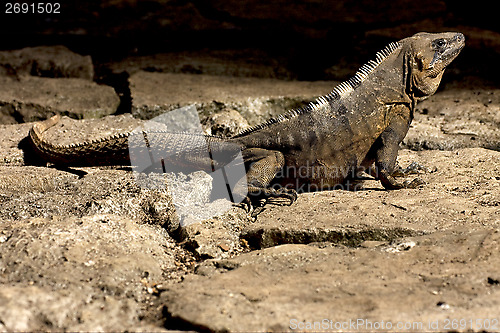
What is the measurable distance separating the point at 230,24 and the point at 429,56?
3.90m

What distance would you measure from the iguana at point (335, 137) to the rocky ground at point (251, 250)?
0.69 feet

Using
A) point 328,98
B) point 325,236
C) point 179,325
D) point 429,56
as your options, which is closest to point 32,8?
point 328,98

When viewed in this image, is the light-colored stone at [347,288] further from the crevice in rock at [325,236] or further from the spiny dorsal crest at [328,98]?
the spiny dorsal crest at [328,98]

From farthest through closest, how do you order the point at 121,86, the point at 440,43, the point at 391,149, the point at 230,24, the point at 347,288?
the point at 230,24
the point at 121,86
the point at 440,43
the point at 391,149
the point at 347,288

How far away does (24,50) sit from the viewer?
6898 millimetres

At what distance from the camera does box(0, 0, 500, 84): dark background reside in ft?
24.8

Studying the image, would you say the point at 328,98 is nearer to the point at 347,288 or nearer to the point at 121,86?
the point at 347,288

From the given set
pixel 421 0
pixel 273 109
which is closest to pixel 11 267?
pixel 273 109

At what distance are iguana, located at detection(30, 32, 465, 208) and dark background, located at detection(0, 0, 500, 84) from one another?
3.06 metres

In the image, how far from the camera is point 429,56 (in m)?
4.34

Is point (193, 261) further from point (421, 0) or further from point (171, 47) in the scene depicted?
point (421, 0)

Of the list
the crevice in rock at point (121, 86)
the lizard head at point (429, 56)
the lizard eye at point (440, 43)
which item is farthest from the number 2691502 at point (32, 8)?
the lizard eye at point (440, 43)

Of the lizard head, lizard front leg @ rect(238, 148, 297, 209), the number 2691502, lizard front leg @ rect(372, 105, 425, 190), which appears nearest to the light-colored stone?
lizard front leg @ rect(238, 148, 297, 209)

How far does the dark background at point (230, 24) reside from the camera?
7.56m
